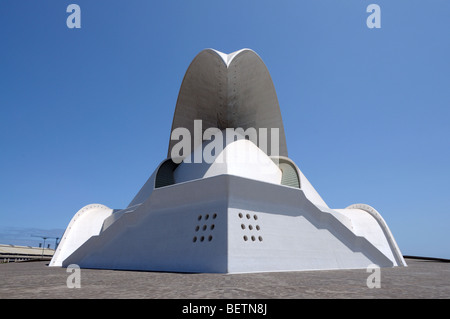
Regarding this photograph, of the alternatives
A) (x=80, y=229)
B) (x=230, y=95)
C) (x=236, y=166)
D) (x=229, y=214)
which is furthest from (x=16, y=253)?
(x=229, y=214)

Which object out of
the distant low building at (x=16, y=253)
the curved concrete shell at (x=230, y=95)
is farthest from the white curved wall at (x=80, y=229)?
the distant low building at (x=16, y=253)

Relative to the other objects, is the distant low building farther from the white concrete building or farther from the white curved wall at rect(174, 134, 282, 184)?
the white curved wall at rect(174, 134, 282, 184)

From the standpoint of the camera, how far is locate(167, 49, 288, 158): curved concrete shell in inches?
845

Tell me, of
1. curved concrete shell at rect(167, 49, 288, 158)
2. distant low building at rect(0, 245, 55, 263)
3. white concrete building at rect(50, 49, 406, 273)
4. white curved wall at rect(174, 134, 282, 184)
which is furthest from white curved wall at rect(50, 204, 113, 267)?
distant low building at rect(0, 245, 55, 263)

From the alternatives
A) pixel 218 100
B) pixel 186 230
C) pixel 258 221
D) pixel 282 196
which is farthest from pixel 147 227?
pixel 218 100

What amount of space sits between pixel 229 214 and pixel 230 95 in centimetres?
1371

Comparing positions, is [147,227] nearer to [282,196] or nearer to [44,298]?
[282,196]

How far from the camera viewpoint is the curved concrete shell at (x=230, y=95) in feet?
70.4

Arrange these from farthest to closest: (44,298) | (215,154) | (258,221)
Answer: (215,154)
(258,221)
(44,298)

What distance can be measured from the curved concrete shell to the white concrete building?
0.07 meters

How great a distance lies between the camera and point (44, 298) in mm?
4785

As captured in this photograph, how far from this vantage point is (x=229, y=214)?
11117 millimetres

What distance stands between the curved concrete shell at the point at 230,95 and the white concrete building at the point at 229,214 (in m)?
0.07

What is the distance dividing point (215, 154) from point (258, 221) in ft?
19.8
